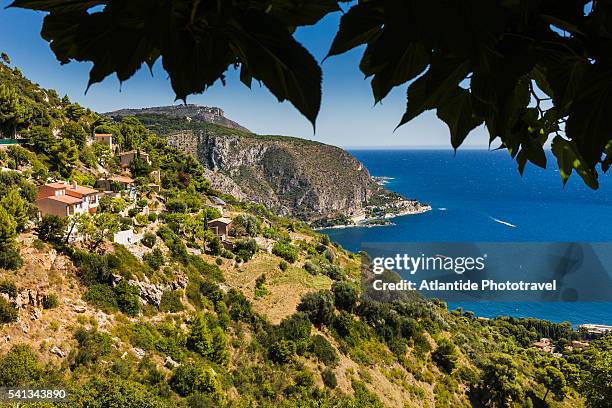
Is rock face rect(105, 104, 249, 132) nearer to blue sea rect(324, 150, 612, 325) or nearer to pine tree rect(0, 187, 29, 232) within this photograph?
blue sea rect(324, 150, 612, 325)

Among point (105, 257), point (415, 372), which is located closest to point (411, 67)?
point (105, 257)

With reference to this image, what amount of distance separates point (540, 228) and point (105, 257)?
5573 cm

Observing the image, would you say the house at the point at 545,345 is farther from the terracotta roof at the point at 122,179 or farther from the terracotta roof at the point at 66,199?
the terracotta roof at the point at 66,199

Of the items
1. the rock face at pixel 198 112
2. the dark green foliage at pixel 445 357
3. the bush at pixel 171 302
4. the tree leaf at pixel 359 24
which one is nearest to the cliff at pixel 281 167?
the rock face at pixel 198 112

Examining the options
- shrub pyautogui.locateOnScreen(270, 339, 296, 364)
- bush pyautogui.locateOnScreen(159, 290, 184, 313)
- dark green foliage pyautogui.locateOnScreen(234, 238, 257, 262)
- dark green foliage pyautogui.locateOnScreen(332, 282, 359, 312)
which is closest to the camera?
shrub pyautogui.locateOnScreen(270, 339, 296, 364)

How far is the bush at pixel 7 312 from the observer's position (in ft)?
28.8

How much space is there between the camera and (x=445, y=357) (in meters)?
15.3

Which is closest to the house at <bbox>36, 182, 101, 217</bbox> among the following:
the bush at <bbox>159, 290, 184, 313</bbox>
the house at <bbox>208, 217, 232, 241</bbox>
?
the bush at <bbox>159, 290, 184, 313</bbox>

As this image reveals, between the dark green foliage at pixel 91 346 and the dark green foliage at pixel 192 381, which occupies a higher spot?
the dark green foliage at pixel 91 346

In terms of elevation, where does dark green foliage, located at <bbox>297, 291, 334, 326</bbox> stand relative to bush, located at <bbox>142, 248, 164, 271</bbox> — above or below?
below

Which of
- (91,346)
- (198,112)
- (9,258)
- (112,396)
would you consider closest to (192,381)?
(112,396)

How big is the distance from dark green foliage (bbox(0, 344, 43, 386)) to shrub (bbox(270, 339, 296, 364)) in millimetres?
6515

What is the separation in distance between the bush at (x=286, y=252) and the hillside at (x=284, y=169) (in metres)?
34.2

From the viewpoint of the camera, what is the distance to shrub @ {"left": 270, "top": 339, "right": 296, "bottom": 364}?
1248cm
